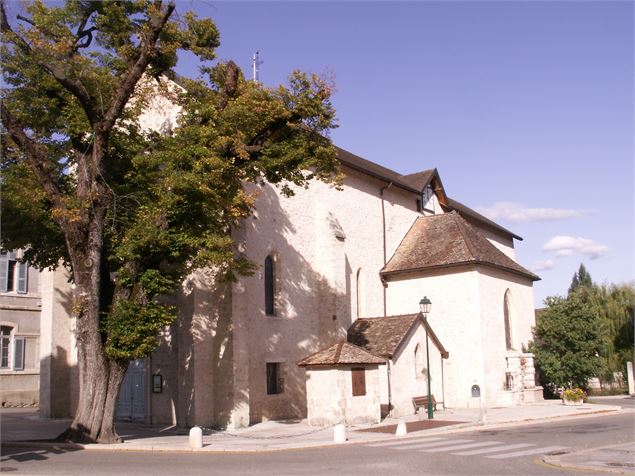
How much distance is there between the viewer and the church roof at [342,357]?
2289 cm

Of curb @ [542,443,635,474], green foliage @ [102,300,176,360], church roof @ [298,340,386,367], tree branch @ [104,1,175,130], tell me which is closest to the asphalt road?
curb @ [542,443,635,474]

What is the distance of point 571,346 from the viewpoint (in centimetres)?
3203

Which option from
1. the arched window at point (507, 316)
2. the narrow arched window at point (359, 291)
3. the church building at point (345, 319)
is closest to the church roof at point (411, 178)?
the church building at point (345, 319)

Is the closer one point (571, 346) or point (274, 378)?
point (274, 378)

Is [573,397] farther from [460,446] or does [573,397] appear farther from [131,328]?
[131,328]

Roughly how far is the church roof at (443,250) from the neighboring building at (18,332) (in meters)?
18.1

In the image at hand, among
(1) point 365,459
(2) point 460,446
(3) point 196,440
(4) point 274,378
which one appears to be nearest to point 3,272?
(4) point 274,378

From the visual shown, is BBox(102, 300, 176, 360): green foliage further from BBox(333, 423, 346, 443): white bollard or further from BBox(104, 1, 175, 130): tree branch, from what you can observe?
BBox(333, 423, 346, 443): white bollard

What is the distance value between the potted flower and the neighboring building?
25802mm

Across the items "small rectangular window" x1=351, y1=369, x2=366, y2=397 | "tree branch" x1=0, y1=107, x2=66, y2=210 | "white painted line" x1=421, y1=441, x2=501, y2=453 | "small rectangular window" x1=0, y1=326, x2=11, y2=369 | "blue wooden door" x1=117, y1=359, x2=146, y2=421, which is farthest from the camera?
"small rectangular window" x1=0, y1=326, x2=11, y2=369

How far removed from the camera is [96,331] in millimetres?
18016

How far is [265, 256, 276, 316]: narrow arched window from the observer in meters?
26.3

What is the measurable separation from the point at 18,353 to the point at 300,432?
62.3 feet

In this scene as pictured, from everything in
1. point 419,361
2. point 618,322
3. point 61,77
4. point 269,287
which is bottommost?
point 419,361
